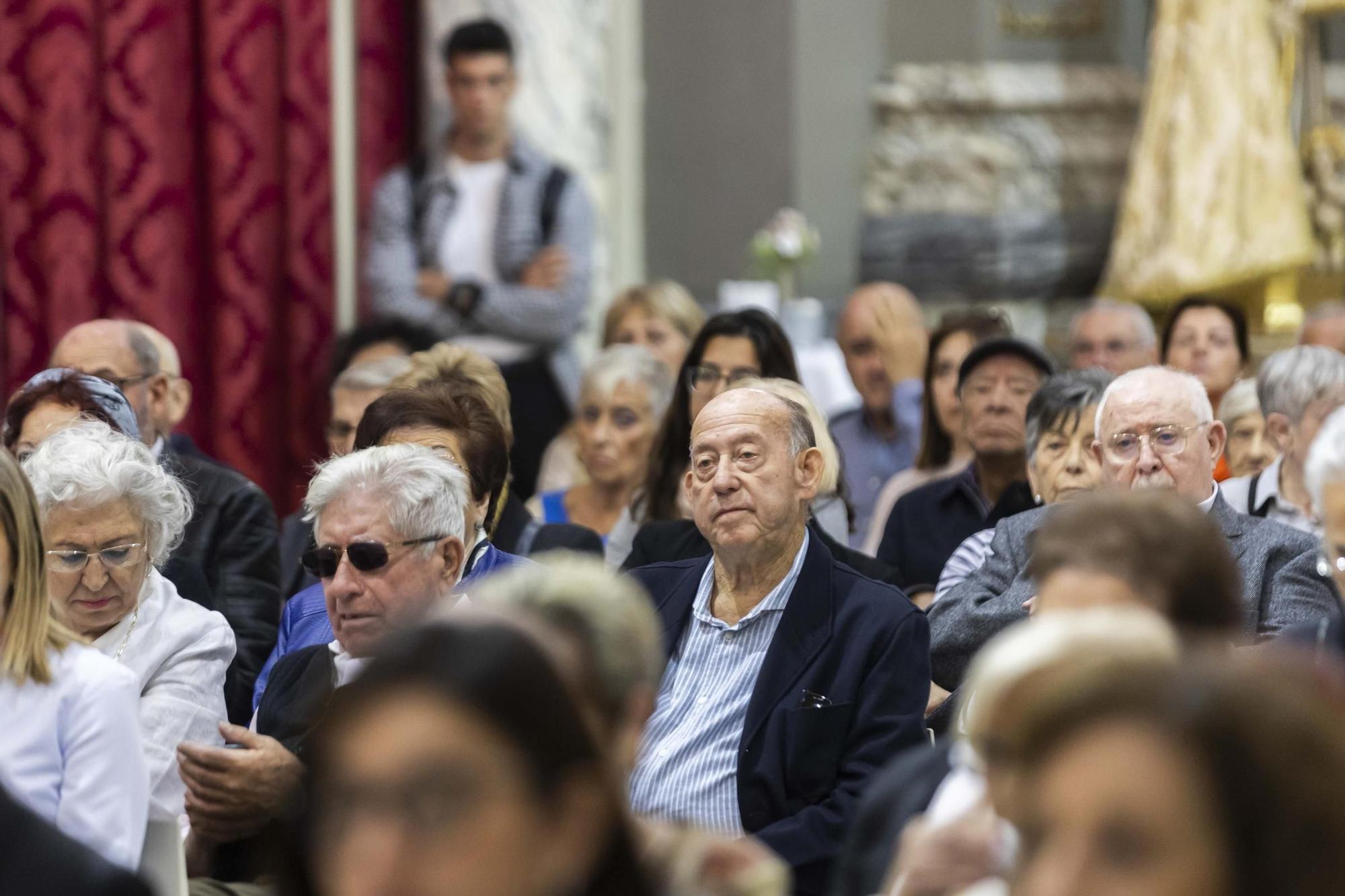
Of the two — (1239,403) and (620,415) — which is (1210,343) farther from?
(620,415)

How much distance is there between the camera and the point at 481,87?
646 centimetres

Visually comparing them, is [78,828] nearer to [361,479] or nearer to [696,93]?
[361,479]

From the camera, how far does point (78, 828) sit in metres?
2.68

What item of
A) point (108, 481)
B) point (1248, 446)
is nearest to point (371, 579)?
point (108, 481)

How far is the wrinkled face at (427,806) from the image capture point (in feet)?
5.15

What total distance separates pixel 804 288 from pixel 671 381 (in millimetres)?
2396

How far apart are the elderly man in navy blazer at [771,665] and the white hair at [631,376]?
1453mm

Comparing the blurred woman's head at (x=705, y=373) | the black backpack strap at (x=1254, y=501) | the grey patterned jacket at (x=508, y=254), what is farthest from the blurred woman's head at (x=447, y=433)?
the grey patterned jacket at (x=508, y=254)

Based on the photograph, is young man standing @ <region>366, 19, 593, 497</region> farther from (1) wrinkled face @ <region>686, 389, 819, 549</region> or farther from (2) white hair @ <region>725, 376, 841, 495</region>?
(1) wrinkled face @ <region>686, 389, 819, 549</region>

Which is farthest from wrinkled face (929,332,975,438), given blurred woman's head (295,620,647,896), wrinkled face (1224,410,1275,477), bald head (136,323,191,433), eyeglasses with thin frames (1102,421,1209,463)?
blurred woman's head (295,620,647,896)

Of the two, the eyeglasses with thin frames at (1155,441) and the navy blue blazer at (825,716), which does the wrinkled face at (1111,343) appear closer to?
the eyeglasses with thin frames at (1155,441)

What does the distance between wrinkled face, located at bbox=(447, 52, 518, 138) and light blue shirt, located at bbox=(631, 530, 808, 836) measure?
3.26m

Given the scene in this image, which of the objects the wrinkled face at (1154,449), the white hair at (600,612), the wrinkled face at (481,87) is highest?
the wrinkled face at (481,87)

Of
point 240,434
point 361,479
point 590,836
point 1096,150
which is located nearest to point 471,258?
point 240,434
